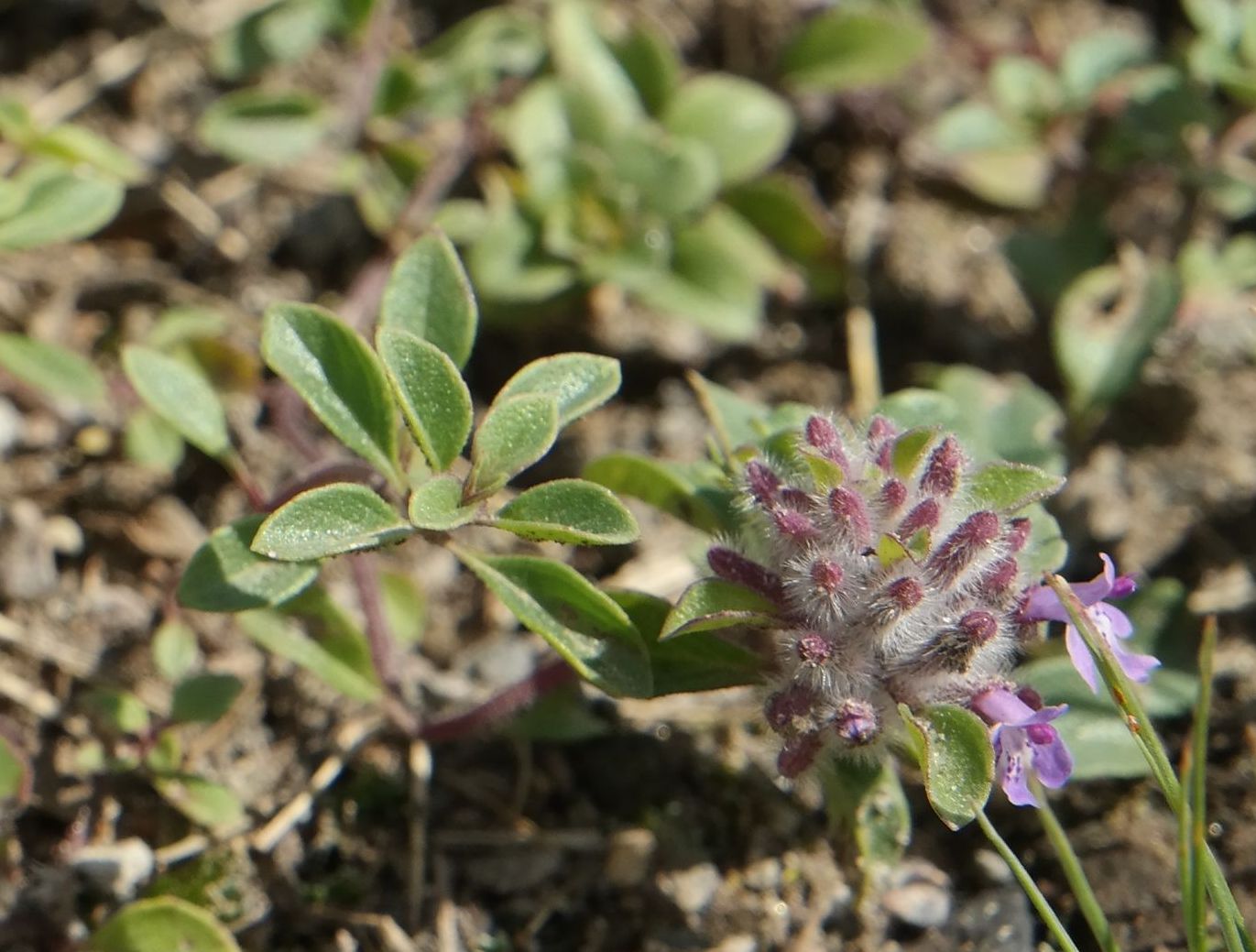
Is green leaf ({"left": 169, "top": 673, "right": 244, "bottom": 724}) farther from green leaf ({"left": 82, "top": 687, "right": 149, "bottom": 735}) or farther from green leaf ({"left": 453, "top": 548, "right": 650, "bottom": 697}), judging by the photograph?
green leaf ({"left": 453, "top": 548, "right": 650, "bottom": 697})

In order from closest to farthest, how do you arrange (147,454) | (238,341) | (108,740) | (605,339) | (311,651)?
1. (311,651)
2. (108,740)
3. (147,454)
4. (238,341)
5. (605,339)

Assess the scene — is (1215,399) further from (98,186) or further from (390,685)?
(98,186)

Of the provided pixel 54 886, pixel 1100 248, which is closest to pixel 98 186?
pixel 54 886

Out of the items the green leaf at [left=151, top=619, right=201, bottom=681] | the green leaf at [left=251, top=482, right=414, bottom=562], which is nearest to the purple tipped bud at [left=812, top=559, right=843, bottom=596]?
the green leaf at [left=251, top=482, right=414, bottom=562]

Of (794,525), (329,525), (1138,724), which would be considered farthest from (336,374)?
(1138,724)

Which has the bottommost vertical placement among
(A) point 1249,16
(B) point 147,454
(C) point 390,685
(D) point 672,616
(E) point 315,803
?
(E) point 315,803

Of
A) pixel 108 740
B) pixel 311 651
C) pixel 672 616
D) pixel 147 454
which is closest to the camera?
pixel 672 616
